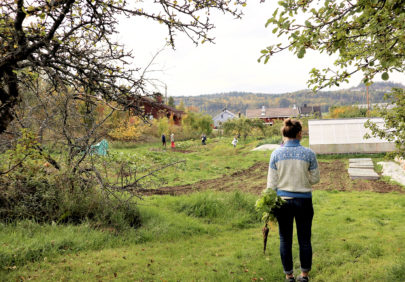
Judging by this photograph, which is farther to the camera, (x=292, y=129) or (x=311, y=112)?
(x=311, y=112)

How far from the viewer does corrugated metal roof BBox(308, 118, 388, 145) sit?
849 inches

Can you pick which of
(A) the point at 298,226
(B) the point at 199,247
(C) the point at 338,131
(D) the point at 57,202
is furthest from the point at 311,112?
(C) the point at 338,131

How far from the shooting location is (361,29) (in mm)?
3775

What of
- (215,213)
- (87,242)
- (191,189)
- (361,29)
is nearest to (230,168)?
(191,189)

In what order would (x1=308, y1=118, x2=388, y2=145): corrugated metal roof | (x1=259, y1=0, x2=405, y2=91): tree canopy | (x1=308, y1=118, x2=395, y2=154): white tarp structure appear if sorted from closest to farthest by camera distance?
(x1=259, y1=0, x2=405, y2=91): tree canopy → (x1=308, y1=118, x2=395, y2=154): white tarp structure → (x1=308, y1=118, x2=388, y2=145): corrugated metal roof

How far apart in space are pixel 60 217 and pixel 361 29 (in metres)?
6.11

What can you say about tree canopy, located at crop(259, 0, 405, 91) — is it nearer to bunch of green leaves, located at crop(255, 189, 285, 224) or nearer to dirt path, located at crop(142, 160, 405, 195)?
bunch of green leaves, located at crop(255, 189, 285, 224)

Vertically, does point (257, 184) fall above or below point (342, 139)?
below

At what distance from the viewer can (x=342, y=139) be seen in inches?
851

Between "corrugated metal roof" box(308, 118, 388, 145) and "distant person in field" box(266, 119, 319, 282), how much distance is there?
1974 cm

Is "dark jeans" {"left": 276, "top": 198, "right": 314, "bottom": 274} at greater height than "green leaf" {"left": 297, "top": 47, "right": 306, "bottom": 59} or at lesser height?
lesser

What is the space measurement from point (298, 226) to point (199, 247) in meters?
2.55

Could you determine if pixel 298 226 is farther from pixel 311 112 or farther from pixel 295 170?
pixel 311 112

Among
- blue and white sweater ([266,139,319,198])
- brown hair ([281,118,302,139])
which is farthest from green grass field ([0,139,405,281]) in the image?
brown hair ([281,118,302,139])
